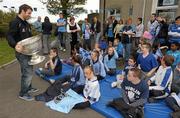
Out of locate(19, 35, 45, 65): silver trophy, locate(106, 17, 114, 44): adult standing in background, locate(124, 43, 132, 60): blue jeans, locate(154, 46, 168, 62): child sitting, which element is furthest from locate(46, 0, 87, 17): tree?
locate(19, 35, 45, 65): silver trophy

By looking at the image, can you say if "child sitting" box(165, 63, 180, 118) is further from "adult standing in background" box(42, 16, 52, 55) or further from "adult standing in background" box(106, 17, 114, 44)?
"adult standing in background" box(42, 16, 52, 55)

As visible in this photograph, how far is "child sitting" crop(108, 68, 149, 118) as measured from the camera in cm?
531

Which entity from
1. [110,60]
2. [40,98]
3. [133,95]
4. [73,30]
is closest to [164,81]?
[133,95]

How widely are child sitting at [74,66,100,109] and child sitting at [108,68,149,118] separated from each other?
0.70 metres

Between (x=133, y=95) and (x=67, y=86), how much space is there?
6.63 feet

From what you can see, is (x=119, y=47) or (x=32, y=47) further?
(x=119, y=47)

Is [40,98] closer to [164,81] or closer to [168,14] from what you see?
[164,81]

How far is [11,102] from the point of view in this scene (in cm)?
647

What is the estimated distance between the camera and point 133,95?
5.53 metres

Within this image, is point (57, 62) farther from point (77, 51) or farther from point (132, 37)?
point (132, 37)

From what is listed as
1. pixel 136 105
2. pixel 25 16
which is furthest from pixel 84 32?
pixel 136 105

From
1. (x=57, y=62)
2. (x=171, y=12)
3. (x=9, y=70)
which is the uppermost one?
(x=171, y=12)

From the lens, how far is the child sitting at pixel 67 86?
666 centimetres

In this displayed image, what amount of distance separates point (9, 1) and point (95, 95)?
3512 cm
